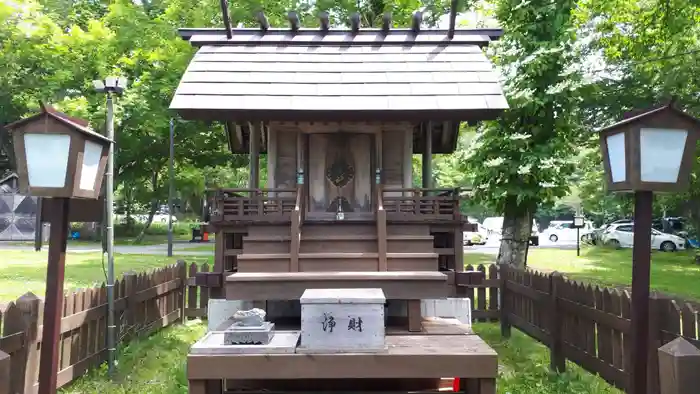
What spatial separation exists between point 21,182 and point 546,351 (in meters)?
9.08

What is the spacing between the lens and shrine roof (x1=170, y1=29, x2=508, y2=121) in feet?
28.7

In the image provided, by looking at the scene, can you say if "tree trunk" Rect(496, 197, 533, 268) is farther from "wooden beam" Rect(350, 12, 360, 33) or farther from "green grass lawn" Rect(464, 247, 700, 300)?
"wooden beam" Rect(350, 12, 360, 33)

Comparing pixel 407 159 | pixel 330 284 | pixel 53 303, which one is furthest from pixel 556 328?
pixel 53 303

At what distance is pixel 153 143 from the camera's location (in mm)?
26188

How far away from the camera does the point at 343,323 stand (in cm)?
578

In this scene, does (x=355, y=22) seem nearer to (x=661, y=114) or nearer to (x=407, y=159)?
(x=407, y=159)

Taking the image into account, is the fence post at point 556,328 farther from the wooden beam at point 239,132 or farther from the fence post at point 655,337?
the wooden beam at point 239,132

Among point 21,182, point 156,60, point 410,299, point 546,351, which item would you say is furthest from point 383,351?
point 156,60

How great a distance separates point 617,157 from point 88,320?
22.6 ft

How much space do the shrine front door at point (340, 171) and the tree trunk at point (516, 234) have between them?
5.53 metres

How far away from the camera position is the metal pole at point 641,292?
4.15 metres

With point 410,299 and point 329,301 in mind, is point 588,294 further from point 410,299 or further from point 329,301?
point 329,301

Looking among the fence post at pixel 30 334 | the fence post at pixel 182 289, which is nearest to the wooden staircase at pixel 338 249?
the fence post at pixel 30 334

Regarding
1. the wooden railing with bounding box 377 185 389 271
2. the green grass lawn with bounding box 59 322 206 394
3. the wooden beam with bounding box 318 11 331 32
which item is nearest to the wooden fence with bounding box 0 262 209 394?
the green grass lawn with bounding box 59 322 206 394
